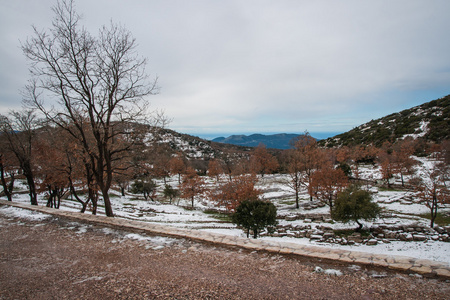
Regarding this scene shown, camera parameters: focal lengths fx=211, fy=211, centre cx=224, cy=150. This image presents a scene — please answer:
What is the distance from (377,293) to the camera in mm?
4461

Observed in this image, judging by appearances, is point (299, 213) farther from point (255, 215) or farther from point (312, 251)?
point (312, 251)

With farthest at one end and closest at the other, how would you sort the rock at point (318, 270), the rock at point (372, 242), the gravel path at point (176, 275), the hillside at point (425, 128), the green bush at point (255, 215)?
the hillside at point (425, 128), the green bush at point (255, 215), the rock at point (372, 242), the rock at point (318, 270), the gravel path at point (176, 275)

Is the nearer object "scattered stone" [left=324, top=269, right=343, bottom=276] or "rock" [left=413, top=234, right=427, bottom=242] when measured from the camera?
"scattered stone" [left=324, top=269, right=343, bottom=276]

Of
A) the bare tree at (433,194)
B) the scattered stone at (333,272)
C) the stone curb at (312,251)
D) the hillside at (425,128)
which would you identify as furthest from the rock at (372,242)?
the hillside at (425,128)

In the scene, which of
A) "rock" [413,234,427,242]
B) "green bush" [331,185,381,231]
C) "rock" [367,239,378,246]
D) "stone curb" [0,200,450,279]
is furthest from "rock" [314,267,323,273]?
"rock" [413,234,427,242]

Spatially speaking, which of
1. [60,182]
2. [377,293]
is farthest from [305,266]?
[60,182]

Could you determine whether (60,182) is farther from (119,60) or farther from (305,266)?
(305,266)

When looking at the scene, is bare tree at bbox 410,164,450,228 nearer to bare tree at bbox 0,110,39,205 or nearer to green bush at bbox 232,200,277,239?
green bush at bbox 232,200,277,239

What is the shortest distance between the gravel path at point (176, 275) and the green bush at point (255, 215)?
37.5 ft

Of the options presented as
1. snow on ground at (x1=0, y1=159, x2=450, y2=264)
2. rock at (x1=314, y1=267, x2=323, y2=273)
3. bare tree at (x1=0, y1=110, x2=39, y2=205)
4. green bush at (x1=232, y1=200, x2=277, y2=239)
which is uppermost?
bare tree at (x1=0, y1=110, x2=39, y2=205)

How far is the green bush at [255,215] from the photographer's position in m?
18.0

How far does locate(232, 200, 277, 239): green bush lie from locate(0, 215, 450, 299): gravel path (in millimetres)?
11429

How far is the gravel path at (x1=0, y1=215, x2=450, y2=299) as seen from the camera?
4.57 m

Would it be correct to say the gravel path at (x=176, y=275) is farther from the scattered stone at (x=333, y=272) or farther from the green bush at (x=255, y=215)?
the green bush at (x=255, y=215)
